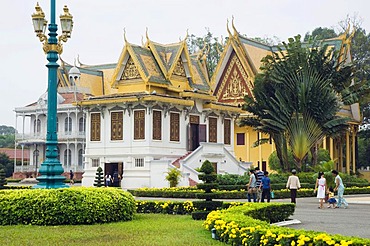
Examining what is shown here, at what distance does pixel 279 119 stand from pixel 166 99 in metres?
7.34

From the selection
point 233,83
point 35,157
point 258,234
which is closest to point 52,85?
point 258,234

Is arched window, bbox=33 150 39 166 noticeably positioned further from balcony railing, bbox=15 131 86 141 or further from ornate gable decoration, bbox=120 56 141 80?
ornate gable decoration, bbox=120 56 141 80

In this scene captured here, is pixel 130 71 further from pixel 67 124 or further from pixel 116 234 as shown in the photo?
pixel 116 234

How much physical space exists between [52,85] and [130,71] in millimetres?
23251

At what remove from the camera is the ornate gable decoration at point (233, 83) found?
51.0 meters

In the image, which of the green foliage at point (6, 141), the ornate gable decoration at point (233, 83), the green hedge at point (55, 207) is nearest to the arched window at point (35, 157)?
the ornate gable decoration at point (233, 83)

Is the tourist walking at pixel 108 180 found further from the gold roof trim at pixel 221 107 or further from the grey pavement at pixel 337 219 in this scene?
the grey pavement at pixel 337 219

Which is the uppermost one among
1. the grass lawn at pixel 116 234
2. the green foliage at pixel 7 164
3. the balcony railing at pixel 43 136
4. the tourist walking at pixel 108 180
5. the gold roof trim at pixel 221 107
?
the gold roof trim at pixel 221 107

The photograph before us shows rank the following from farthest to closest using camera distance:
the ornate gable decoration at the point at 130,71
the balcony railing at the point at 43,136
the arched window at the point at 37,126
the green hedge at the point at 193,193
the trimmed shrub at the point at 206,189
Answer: the arched window at the point at 37,126 < the balcony railing at the point at 43,136 < the ornate gable decoration at the point at 130,71 < the green hedge at the point at 193,193 < the trimmed shrub at the point at 206,189

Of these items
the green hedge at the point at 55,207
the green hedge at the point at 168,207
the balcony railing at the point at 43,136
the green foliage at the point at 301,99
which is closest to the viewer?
the green hedge at the point at 55,207

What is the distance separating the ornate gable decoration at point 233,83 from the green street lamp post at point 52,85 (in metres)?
33.1

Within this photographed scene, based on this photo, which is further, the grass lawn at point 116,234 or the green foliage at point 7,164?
the green foliage at point 7,164

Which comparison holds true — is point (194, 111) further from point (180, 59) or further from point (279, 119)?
point (279, 119)

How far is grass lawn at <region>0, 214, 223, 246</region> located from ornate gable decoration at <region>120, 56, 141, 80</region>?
24.8m
